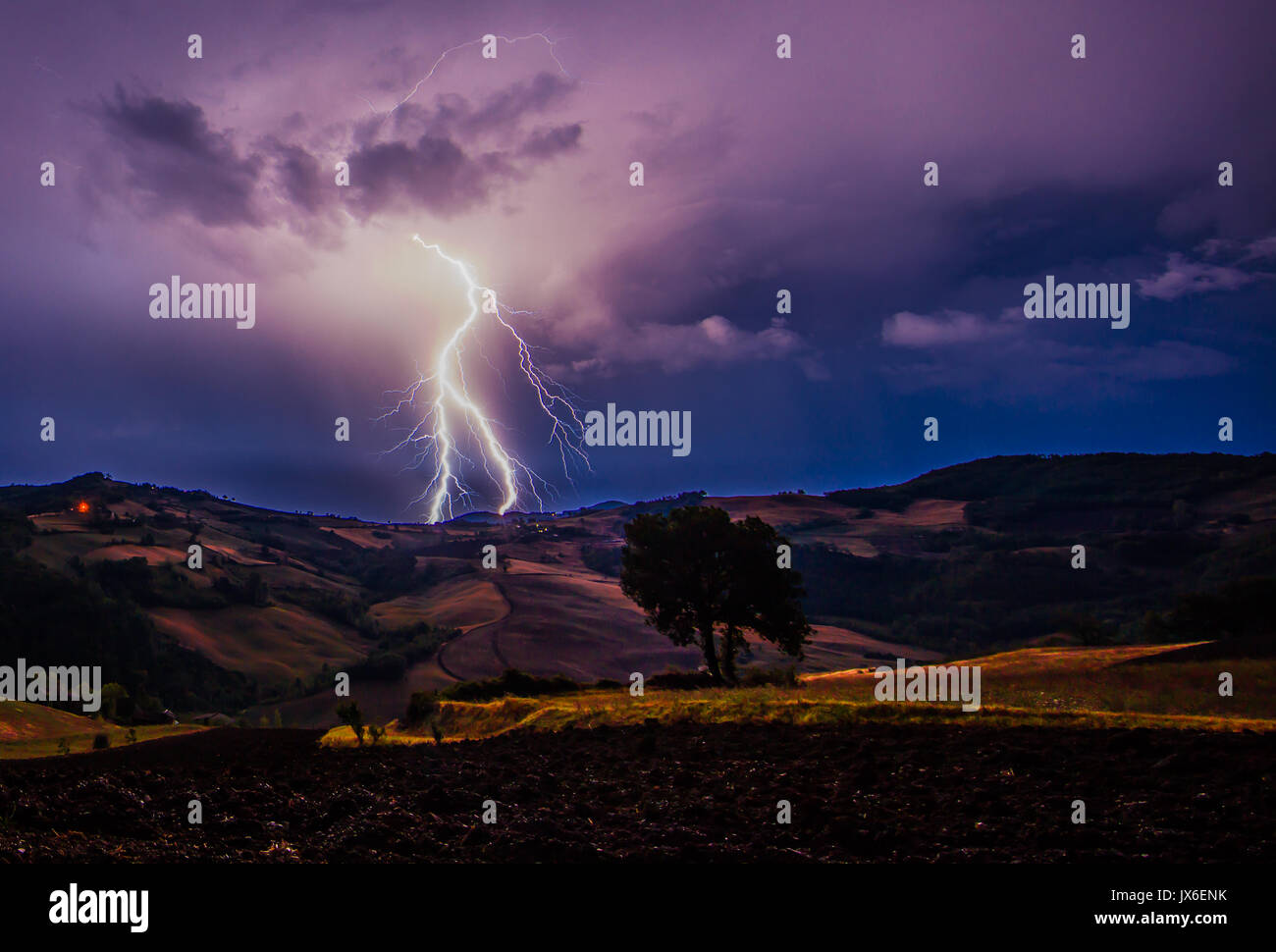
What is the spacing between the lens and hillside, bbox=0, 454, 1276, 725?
9369cm

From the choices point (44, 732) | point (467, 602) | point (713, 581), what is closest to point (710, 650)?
point (713, 581)

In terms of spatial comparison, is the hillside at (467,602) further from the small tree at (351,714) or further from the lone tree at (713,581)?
the small tree at (351,714)

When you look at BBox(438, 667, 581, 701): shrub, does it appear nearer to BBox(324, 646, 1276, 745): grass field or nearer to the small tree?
BBox(324, 646, 1276, 745): grass field

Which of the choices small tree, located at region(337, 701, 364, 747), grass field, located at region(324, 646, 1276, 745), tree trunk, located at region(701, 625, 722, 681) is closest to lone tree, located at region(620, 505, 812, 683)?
tree trunk, located at region(701, 625, 722, 681)

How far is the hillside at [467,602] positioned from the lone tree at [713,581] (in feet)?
110

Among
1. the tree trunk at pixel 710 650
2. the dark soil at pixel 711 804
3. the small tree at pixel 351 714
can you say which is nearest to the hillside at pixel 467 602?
the tree trunk at pixel 710 650

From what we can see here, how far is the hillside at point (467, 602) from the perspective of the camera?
3688 inches

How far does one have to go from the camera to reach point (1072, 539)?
186 meters

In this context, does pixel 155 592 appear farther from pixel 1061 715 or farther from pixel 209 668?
pixel 1061 715

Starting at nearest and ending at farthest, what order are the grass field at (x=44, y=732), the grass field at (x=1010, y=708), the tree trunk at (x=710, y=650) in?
the grass field at (x=1010, y=708) < the grass field at (x=44, y=732) < the tree trunk at (x=710, y=650)

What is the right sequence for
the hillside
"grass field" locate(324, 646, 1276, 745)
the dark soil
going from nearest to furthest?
1. the dark soil
2. "grass field" locate(324, 646, 1276, 745)
3. the hillside

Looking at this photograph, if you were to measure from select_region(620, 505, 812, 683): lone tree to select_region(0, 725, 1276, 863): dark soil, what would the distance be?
26190 millimetres
